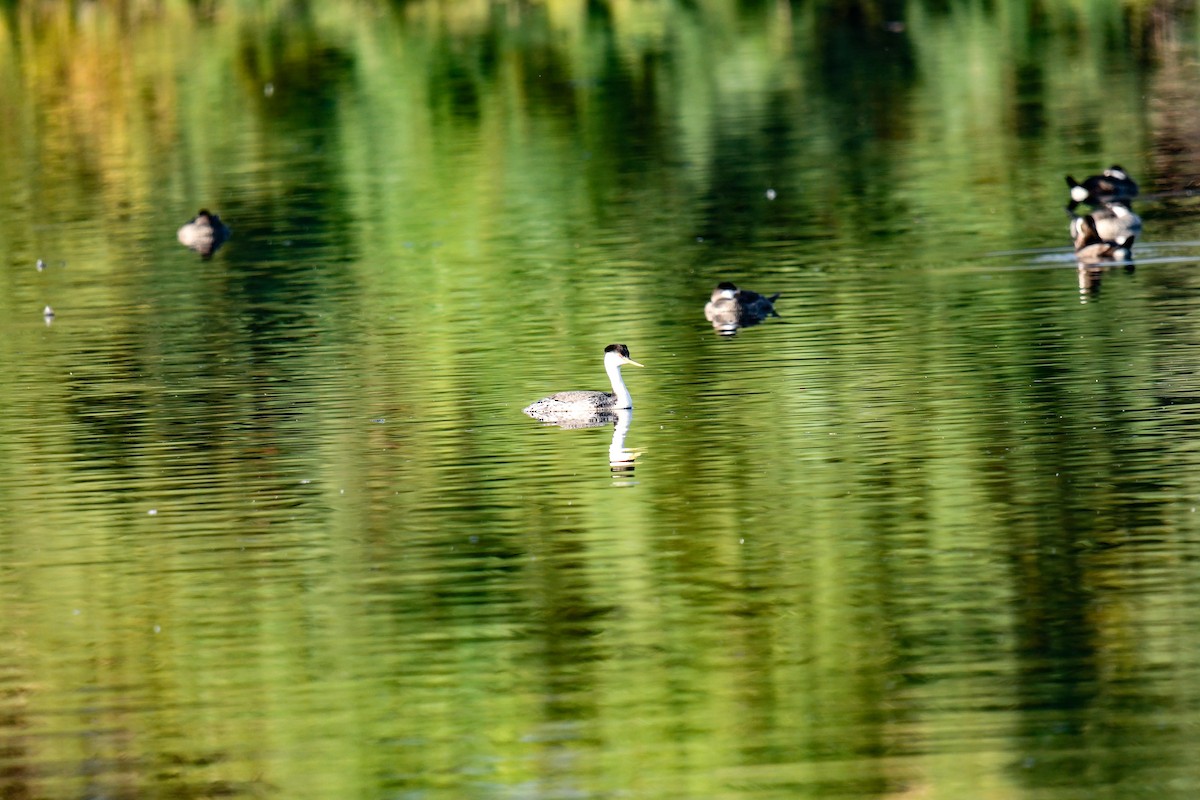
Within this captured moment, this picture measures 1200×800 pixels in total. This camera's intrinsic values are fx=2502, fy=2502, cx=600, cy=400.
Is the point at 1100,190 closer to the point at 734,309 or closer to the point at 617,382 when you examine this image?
the point at 734,309

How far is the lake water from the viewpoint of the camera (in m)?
12.6

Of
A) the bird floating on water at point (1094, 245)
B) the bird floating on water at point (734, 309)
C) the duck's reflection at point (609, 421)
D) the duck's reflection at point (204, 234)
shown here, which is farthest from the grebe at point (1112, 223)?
the duck's reflection at point (204, 234)

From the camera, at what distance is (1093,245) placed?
94.6 ft

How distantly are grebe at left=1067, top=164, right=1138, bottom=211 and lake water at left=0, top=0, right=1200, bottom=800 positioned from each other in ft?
1.68

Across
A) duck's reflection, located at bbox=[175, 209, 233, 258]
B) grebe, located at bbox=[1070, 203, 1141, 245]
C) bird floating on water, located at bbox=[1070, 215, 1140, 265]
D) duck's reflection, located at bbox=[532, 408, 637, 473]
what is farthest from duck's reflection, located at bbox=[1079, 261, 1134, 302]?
duck's reflection, located at bbox=[175, 209, 233, 258]

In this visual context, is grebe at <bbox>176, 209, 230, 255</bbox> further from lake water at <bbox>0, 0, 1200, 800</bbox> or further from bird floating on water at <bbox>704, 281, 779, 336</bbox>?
bird floating on water at <bbox>704, 281, 779, 336</bbox>

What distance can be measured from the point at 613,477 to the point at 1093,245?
11776 mm

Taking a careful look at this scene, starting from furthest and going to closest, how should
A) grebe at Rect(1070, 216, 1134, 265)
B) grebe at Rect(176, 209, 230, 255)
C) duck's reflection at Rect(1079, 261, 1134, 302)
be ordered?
grebe at Rect(176, 209, 230, 255) < grebe at Rect(1070, 216, 1134, 265) < duck's reflection at Rect(1079, 261, 1134, 302)

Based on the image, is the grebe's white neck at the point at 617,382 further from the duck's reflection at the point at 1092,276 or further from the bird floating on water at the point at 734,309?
the duck's reflection at the point at 1092,276

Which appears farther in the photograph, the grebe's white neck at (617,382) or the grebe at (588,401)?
the grebe's white neck at (617,382)

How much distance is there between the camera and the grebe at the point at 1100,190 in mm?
32250

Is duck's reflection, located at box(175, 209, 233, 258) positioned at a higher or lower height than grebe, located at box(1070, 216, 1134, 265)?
higher

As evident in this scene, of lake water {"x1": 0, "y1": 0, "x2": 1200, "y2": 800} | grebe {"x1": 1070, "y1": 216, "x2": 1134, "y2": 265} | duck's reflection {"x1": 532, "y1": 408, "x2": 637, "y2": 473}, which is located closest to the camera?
lake water {"x1": 0, "y1": 0, "x2": 1200, "y2": 800}

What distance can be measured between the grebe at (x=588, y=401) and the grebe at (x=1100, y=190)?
11987 mm
